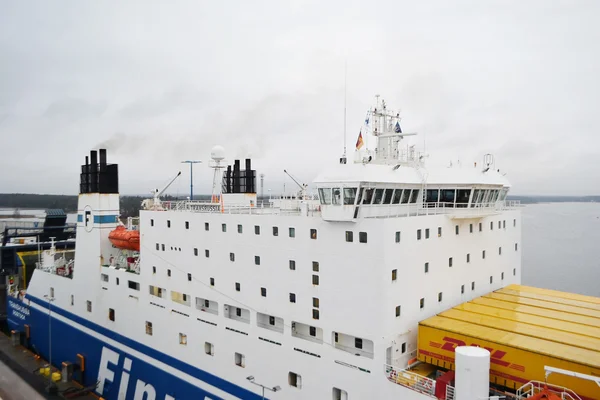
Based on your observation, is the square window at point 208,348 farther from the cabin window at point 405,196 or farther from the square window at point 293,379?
the cabin window at point 405,196

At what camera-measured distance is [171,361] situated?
52.3ft

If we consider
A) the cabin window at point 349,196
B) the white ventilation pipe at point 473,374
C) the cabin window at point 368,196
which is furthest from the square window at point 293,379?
the cabin window at point 368,196

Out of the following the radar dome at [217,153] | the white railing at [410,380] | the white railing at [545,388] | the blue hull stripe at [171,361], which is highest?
the radar dome at [217,153]

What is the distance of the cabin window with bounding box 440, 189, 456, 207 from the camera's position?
43.3ft

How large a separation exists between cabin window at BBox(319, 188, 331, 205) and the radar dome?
911 cm

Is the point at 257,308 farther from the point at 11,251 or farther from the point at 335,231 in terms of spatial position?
the point at 11,251

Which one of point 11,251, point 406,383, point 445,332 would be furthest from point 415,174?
point 11,251

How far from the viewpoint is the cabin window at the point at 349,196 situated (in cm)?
1131

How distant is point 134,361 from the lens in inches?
695

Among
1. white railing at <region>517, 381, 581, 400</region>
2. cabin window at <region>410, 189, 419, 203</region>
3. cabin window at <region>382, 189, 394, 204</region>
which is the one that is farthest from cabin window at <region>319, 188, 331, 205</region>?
white railing at <region>517, 381, 581, 400</region>

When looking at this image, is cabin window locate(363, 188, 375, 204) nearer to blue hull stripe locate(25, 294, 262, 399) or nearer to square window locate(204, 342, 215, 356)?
blue hull stripe locate(25, 294, 262, 399)

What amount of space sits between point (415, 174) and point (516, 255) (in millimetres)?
6238

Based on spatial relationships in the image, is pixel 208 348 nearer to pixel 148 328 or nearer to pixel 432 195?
pixel 148 328

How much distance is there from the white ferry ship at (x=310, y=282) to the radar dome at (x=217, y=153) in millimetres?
73
